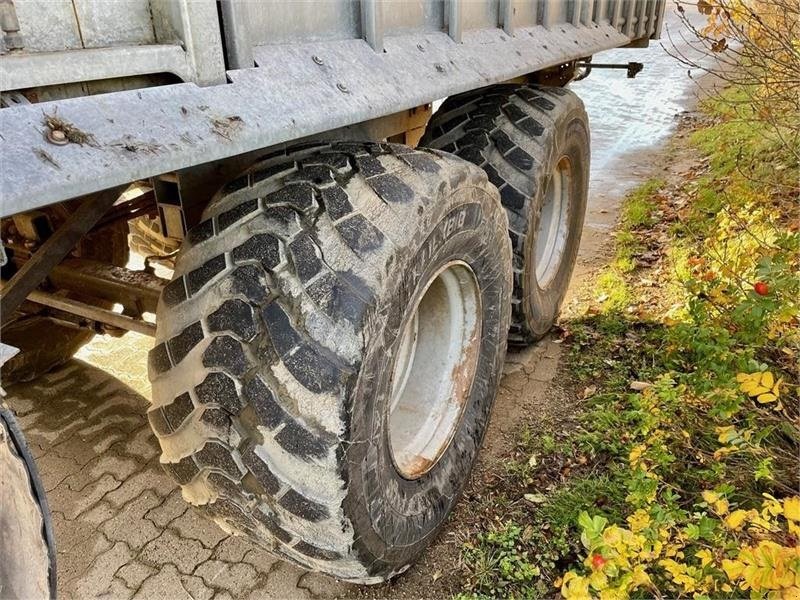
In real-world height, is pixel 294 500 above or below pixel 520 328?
above

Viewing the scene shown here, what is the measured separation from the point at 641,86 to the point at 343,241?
39.6 feet

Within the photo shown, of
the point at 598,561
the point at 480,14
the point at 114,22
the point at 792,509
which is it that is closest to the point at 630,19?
the point at 480,14

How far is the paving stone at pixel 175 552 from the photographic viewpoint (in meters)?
2.42

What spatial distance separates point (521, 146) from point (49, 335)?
2558mm

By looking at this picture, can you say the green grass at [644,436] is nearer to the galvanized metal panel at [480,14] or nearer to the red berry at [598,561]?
the red berry at [598,561]

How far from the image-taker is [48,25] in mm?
1026

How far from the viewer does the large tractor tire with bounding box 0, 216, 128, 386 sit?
10.3ft

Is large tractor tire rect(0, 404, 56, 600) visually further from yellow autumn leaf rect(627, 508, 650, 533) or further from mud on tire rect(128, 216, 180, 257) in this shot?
mud on tire rect(128, 216, 180, 257)

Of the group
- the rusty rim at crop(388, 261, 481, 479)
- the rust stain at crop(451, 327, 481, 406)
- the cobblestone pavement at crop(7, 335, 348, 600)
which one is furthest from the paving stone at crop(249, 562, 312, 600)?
the rust stain at crop(451, 327, 481, 406)

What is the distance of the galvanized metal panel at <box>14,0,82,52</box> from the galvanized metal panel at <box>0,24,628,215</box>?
0.10 meters

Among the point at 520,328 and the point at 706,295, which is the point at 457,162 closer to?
the point at 520,328

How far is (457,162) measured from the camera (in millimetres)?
2021

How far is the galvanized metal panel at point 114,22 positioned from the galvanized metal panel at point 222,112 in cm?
11

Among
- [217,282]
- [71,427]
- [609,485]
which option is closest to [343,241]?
[217,282]
